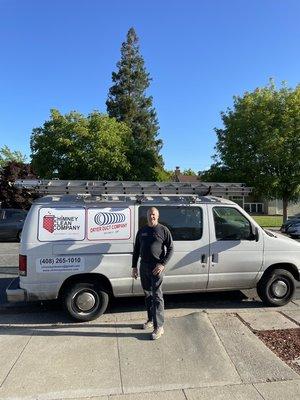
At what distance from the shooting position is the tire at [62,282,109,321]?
272 inches

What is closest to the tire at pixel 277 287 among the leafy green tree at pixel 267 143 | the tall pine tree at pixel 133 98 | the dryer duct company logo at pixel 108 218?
the dryer duct company logo at pixel 108 218

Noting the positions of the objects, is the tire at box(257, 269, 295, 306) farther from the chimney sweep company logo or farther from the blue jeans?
the chimney sweep company logo

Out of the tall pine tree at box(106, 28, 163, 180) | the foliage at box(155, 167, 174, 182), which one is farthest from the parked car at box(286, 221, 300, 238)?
the tall pine tree at box(106, 28, 163, 180)

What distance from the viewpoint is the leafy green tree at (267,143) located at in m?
26.6

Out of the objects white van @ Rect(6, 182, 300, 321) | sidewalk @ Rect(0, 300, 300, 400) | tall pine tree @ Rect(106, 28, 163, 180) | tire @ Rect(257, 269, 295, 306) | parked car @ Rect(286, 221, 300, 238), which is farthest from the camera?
tall pine tree @ Rect(106, 28, 163, 180)

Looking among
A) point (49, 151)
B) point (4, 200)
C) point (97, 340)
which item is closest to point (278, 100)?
point (49, 151)

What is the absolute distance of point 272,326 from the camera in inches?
258

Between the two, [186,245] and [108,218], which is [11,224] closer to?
[108,218]

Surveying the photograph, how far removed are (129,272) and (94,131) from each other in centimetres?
2612

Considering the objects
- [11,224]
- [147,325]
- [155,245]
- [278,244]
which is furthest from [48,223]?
[11,224]

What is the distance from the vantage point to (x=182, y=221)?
7441 millimetres

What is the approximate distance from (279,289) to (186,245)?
5.90 feet

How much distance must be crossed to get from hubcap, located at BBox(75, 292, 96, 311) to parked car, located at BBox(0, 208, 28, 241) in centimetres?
1286

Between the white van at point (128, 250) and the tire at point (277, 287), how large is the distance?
0.6 inches
